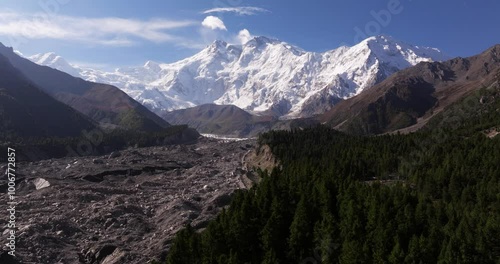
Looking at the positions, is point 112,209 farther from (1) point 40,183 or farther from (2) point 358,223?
(2) point 358,223

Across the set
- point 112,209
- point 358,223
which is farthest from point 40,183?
point 358,223

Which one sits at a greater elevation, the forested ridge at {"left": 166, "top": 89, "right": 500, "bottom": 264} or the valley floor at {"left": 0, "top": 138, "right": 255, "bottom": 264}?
the forested ridge at {"left": 166, "top": 89, "right": 500, "bottom": 264}

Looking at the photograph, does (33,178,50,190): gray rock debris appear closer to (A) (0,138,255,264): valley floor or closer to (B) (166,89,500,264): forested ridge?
(A) (0,138,255,264): valley floor

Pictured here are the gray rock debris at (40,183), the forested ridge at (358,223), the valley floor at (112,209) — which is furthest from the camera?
the gray rock debris at (40,183)

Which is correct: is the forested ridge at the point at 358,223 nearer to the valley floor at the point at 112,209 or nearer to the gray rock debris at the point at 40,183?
the valley floor at the point at 112,209

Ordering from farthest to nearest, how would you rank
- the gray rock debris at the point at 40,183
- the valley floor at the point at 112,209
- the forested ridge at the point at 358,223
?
the gray rock debris at the point at 40,183 → the valley floor at the point at 112,209 → the forested ridge at the point at 358,223

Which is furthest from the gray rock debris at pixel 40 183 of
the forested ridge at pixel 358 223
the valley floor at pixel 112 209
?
the forested ridge at pixel 358 223

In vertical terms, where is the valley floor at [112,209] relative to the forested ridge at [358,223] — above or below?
below

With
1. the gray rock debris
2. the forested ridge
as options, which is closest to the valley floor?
the gray rock debris

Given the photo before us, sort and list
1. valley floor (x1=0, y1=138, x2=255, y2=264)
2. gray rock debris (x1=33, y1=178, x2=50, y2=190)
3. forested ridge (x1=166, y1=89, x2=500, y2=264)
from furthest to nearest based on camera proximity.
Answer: gray rock debris (x1=33, y1=178, x2=50, y2=190), valley floor (x1=0, y1=138, x2=255, y2=264), forested ridge (x1=166, y1=89, x2=500, y2=264)

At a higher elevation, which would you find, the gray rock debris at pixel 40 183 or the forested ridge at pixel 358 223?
the forested ridge at pixel 358 223

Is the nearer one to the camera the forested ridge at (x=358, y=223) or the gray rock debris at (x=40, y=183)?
the forested ridge at (x=358, y=223)
